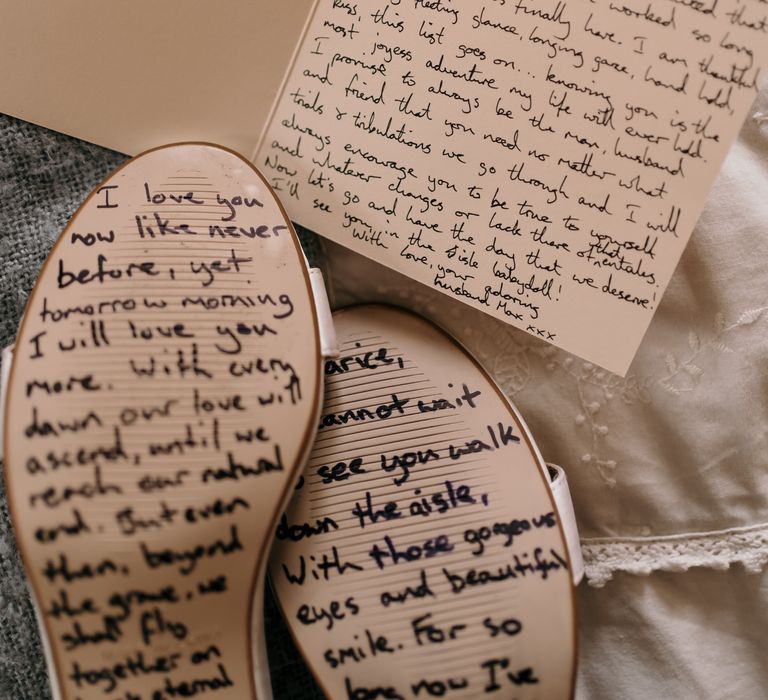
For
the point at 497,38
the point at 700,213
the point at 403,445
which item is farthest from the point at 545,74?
the point at 403,445

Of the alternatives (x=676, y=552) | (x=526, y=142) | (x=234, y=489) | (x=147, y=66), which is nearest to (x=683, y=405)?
(x=676, y=552)

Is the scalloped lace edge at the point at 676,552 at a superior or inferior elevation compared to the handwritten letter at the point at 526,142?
inferior

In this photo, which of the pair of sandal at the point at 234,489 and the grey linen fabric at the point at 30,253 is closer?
the pair of sandal at the point at 234,489

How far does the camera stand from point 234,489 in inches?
16.1

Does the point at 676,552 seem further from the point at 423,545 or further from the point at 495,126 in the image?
the point at 495,126

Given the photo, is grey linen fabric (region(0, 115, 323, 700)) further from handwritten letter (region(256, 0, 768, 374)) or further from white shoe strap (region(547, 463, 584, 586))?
white shoe strap (region(547, 463, 584, 586))

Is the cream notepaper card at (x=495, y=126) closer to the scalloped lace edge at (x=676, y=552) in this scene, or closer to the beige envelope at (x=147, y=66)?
the beige envelope at (x=147, y=66)

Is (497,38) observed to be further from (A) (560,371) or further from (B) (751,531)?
(B) (751,531)

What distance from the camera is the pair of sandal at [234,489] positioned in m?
0.41

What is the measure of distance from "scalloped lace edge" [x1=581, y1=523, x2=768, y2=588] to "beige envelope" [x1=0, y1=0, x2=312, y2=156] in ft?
1.44

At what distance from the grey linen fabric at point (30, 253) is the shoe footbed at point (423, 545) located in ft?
0.32

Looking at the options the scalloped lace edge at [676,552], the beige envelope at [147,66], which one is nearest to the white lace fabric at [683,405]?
the scalloped lace edge at [676,552]

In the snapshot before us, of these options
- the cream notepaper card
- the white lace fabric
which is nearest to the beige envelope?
the cream notepaper card

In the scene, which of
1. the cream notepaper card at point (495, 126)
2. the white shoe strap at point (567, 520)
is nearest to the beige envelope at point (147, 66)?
the cream notepaper card at point (495, 126)
